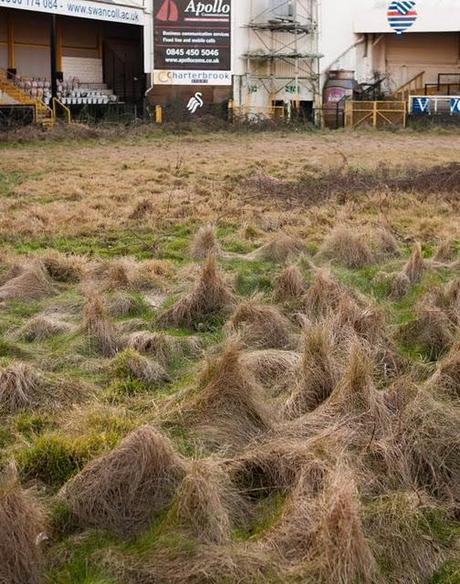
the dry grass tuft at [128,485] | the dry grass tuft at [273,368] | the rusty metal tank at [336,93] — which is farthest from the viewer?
the rusty metal tank at [336,93]

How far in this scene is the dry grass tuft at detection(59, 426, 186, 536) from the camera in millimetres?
4621

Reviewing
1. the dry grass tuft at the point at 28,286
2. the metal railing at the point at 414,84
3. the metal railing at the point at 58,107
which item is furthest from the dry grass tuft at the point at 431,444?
the metal railing at the point at 414,84

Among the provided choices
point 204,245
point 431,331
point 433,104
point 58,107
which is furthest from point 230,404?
point 433,104

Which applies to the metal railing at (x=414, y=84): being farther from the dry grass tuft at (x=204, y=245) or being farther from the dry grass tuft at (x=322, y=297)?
the dry grass tuft at (x=322, y=297)

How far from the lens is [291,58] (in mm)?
43500

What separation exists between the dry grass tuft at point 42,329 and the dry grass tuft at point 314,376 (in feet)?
8.31

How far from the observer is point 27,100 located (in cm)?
3666

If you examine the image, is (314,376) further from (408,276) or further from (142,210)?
(142,210)

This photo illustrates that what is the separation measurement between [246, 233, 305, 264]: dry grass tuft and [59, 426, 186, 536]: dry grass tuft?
6267mm

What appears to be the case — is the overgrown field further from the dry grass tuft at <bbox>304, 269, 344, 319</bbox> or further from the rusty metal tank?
the rusty metal tank

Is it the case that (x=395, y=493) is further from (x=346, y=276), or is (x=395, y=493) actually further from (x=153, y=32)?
(x=153, y=32)

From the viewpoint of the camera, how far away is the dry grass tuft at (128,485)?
4621 mm

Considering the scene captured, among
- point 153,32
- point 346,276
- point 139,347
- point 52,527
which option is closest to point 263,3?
point 153,32

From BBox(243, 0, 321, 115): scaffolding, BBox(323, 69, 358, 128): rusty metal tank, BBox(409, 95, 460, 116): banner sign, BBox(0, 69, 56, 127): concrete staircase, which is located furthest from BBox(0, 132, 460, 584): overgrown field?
BBox(243, 0, 321, 115): scaffolding
